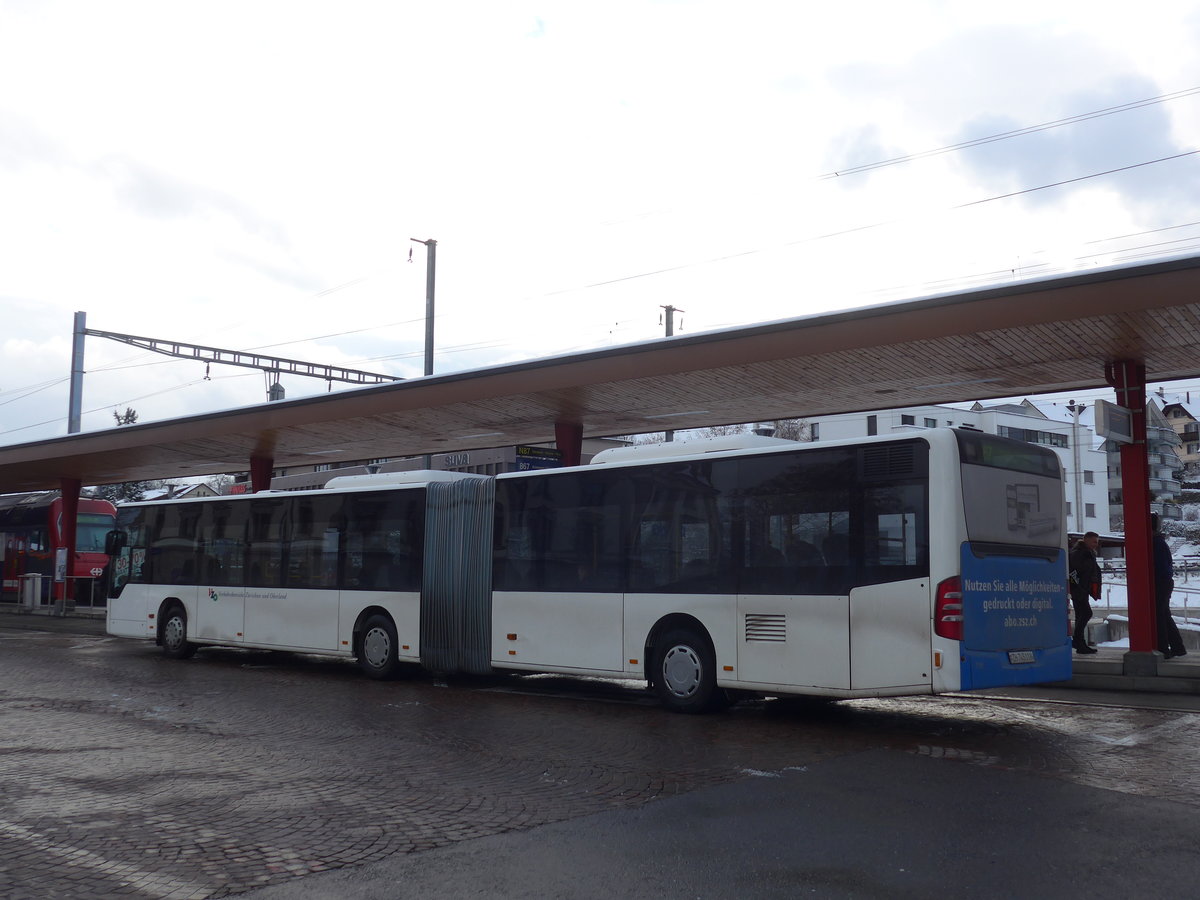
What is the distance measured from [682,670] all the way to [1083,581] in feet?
23.1

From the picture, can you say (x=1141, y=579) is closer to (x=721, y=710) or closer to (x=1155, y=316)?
(x=1155, y=316)

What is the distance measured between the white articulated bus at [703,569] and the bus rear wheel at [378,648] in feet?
0.10

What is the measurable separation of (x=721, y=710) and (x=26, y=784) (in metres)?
6.75

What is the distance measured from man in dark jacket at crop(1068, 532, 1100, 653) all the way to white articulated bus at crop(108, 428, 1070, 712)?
16.0 feet

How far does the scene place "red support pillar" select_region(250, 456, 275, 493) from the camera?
95.2 ft

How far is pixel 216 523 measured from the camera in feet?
60.7

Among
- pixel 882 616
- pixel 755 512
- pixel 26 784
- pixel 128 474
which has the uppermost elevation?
pixel 128 474

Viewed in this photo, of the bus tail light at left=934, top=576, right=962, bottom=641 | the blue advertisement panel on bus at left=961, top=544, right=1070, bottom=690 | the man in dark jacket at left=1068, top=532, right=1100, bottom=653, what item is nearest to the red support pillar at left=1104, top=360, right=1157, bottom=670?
the man in dark jacket at left=1068, top=532, right=1100, bottom=653

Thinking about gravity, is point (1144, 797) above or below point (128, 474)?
below

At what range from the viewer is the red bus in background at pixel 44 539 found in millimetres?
38094

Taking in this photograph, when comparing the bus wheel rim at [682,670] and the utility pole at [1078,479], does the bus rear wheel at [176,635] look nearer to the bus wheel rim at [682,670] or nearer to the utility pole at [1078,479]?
the bus wheel rim at [682,670]

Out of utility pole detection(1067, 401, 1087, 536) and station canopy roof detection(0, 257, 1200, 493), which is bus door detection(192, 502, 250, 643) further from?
utility pole detection(1067, 401, 1087, 536)

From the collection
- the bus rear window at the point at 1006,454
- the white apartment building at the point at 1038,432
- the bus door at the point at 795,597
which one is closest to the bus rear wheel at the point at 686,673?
the bus door at the point at 795,597

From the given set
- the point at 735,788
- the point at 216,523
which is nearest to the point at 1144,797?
the point at 735,788
